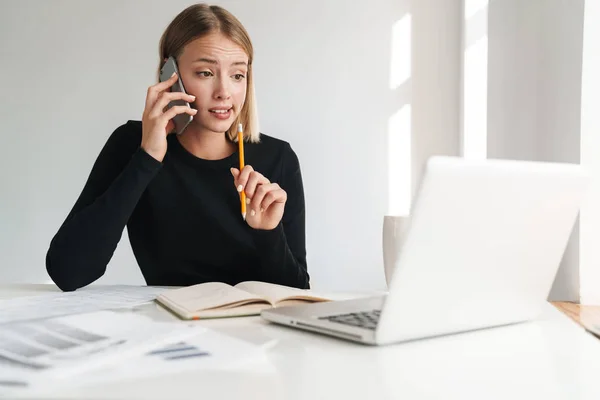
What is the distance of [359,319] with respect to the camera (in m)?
0.75

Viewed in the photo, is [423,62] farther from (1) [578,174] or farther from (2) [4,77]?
(1) [578,174]

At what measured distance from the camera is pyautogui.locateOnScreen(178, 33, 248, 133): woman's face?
157 cm

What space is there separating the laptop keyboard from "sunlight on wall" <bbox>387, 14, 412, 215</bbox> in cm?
209

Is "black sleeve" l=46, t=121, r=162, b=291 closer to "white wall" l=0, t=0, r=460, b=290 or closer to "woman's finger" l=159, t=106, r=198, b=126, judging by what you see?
"woman's finger" l=159, t=106, r=198, b=126

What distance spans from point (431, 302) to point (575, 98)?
39.9 inches

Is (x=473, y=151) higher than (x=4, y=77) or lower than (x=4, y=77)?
lower

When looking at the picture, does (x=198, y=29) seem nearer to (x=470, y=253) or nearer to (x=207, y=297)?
(x=207, y=297)

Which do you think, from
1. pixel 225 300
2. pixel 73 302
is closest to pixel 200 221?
pixel 73 302

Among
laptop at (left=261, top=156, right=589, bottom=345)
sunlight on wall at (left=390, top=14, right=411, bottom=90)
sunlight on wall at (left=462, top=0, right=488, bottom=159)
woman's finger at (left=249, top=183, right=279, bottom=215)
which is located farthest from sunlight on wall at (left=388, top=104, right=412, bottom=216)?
laptop at (left=261, top=156, right=589, bottom=345)

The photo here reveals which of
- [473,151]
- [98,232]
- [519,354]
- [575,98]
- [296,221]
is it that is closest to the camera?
[519,354]

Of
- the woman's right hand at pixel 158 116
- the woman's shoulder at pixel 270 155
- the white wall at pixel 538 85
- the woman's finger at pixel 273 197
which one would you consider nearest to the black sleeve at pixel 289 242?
the woman's shoulder at pixel 270 155

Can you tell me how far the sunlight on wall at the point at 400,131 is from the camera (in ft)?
9.28

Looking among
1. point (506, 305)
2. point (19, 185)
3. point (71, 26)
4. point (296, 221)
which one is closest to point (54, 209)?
point (19, 185)

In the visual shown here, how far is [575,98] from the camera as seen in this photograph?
1.49m
